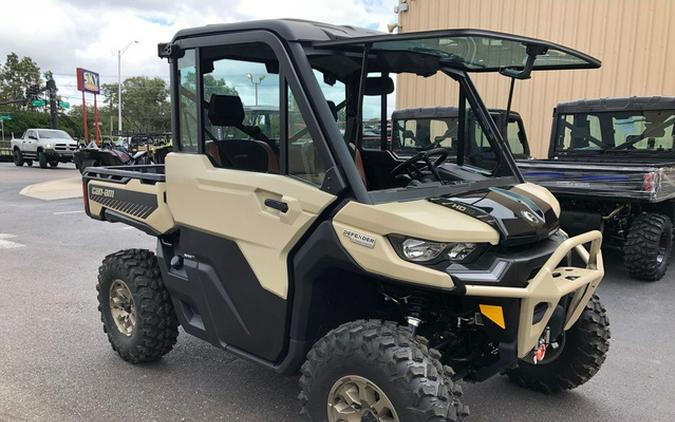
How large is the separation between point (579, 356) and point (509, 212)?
1295 mm

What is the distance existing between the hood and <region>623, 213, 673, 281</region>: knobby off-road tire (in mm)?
3879

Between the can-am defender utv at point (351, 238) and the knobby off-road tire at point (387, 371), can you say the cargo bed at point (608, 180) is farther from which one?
the knobby off-road tire at point (387, 371)

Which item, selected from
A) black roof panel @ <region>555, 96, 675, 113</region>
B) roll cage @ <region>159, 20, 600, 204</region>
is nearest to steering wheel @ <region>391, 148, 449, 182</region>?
roll cage @ <region>159, 20, 600, 204</region>

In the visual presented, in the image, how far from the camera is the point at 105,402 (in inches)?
133

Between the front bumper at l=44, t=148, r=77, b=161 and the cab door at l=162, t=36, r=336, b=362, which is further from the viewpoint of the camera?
the front bumper at l=44, t=148, r=77, b=161

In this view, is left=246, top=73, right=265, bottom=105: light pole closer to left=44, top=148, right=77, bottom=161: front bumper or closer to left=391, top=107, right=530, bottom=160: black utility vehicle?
left=391, top=107, right=530, bottom=160: black utility vehicle

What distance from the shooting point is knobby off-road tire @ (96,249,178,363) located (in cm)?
372

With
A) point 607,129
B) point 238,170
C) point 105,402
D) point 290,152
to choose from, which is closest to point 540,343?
point 290,152

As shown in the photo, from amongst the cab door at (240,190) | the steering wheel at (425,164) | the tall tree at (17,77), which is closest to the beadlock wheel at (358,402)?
the cab door at (240,190)

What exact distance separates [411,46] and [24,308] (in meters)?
4.46

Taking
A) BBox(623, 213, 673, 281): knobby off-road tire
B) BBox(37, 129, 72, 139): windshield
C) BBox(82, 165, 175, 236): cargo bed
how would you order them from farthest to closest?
1. BBox(37, 129, 72, 139): windshield
2. BBox(623, 213, 673, 281): knobby off-road tire
3. BBox(82, 165, 175, 236): cargo bed

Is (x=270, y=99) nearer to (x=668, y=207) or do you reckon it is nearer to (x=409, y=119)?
(x=668, y=207)

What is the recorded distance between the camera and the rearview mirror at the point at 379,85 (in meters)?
3.43

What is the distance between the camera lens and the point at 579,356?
331 cm
